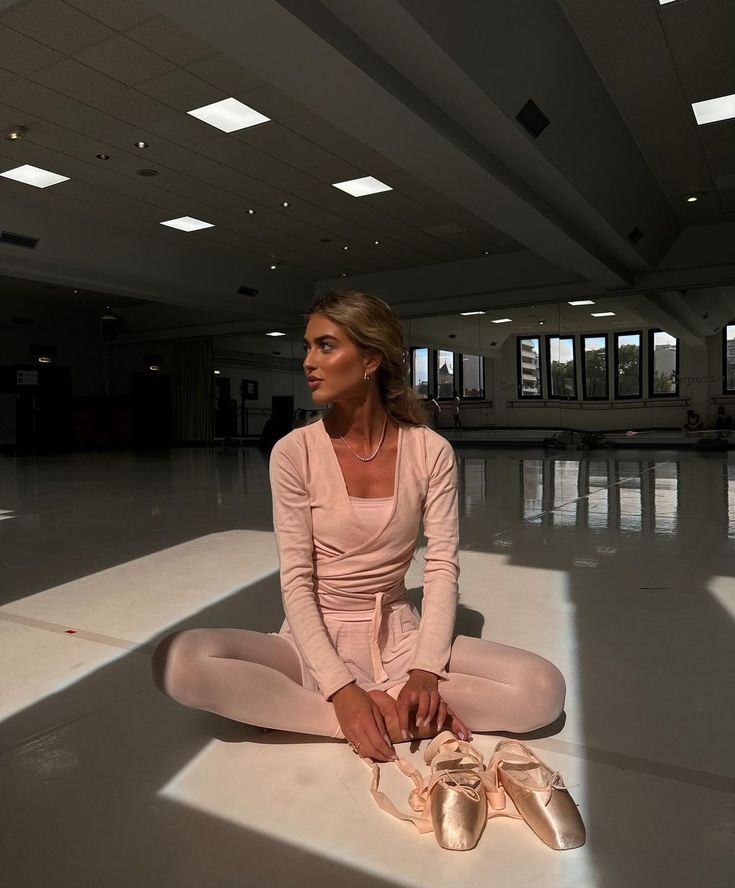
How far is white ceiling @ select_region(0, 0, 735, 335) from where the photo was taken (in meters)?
5.08

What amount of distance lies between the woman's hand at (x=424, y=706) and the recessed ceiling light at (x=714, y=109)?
758 cm

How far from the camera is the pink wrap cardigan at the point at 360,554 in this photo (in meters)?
1.72

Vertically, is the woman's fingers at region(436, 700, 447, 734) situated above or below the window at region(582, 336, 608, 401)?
below

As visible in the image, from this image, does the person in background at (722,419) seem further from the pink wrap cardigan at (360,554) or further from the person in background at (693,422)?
the pink wrap cardigan at (360,554)

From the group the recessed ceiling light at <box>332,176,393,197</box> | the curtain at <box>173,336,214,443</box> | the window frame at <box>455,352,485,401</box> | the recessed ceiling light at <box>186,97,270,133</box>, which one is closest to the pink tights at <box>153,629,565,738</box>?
the recessed ceiling light at <box>186,97,270,133</box>

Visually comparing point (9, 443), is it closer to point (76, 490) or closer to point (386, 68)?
point (76, 490)

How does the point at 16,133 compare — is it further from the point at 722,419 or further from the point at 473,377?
the point at 722,419

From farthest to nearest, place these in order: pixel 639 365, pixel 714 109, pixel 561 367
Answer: pixel 561 367 → pixel 639 365 → pixel 714 109

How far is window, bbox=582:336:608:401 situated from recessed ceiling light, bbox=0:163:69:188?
10.4 metres

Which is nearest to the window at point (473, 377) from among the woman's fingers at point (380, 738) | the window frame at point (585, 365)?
the window frame at point (585, 365)

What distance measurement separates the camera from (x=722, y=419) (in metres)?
13.6

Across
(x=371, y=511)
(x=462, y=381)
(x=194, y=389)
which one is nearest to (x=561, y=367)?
(x=462, y=381)

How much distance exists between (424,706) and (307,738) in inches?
14.4

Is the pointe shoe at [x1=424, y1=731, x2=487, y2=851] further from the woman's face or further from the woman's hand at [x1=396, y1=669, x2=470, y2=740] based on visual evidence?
the woman's face
